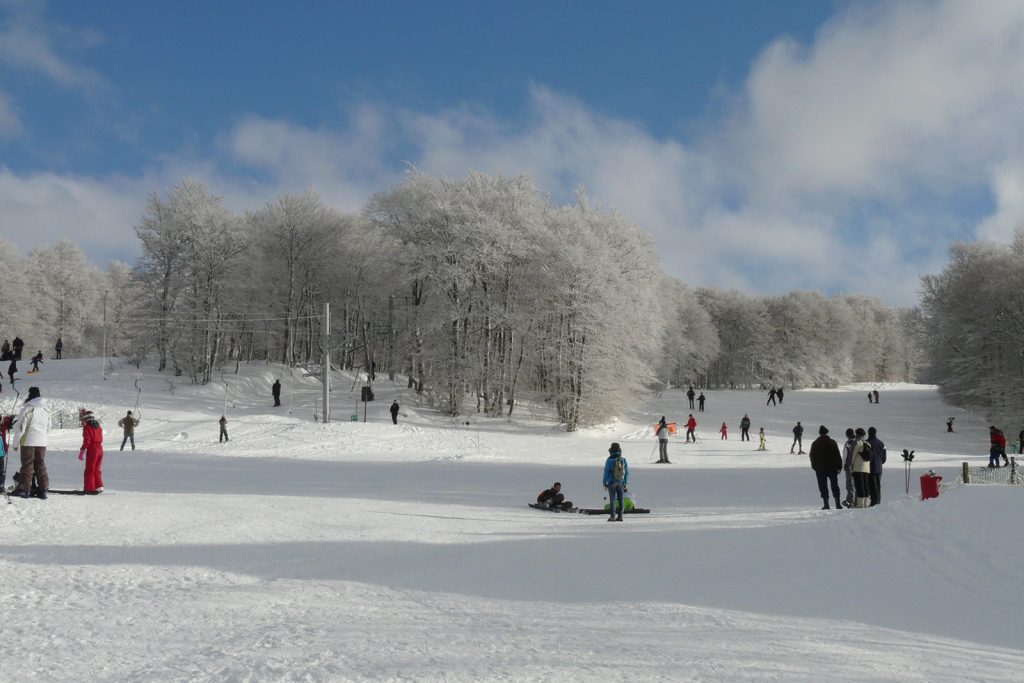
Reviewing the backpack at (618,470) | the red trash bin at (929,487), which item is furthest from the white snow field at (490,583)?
the backpack at (618,470)

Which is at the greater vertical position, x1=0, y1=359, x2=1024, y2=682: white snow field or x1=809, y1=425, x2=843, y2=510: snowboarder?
x1=809, y1=425, x2=843, y2=510: snowboarder

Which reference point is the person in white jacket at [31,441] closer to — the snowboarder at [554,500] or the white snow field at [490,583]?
the white snow field at [490,583]

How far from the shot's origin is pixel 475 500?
16.1 metres

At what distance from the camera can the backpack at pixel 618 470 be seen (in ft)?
43.9

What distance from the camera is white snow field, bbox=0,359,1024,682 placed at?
5.84 m

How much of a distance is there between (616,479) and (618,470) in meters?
0.21

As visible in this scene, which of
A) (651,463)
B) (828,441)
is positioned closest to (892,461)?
(651,463)

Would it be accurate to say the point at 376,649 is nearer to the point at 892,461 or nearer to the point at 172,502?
the point at 172,502

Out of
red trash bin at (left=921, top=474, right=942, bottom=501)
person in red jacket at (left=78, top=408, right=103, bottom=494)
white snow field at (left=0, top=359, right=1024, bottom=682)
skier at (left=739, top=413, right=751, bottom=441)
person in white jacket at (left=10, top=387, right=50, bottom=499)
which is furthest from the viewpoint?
skier at (left=739, top=413, right=751, bottom=441)

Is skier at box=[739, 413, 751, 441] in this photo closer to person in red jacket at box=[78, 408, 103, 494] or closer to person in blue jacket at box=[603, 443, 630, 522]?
person in blue jacket at box=[603, 443, 630, 522]

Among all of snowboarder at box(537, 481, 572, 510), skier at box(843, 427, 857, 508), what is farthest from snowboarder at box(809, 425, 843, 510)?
snowboarder at box(537, 481, 572, 510)

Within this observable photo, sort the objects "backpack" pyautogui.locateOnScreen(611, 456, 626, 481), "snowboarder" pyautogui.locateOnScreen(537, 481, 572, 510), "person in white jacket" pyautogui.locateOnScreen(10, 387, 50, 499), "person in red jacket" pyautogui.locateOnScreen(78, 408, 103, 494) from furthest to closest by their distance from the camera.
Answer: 1. "snowboarder" pyautogui.locateOnScreen(537, 481, 572, 510)
2. "backpack" pyautogui.locateOnScreen(611, 456, 626, 481)
3. "person in red jacket" pyautogui.locateOnScreen(78, 408, 103, 494)
4. "person in white jacket" pyautogui.locateOnScreen(10, 387, 50, 499)

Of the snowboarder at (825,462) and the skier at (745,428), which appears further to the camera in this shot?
the skier at (745,428)

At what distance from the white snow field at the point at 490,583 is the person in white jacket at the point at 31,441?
0.69 m
